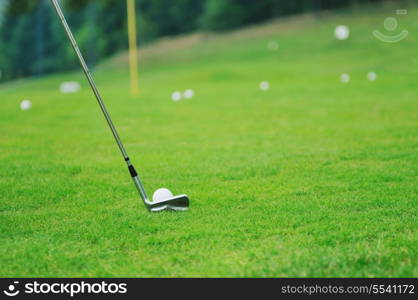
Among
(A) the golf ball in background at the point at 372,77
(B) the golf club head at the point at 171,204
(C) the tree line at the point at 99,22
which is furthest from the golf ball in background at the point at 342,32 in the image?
(B) the golf club head at the point at 171,204

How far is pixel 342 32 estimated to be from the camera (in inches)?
1112

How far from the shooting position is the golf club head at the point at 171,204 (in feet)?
15.0

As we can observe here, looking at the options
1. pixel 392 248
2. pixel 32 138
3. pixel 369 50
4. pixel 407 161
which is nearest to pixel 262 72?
pixel 369 50

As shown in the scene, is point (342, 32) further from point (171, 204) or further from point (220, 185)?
point (171, 204)

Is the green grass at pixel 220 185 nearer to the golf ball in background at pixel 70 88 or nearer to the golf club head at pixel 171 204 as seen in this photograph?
the golf club head at pixel 171 204

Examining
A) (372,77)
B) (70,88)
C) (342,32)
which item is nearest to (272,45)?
(342,32)

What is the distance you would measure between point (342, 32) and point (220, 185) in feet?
80.4

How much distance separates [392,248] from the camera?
369 centimetres

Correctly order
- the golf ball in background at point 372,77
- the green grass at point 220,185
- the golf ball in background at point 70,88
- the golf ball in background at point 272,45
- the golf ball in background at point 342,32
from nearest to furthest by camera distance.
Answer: the green grass at point 220,185, the golf ball in background at point 372,77, the golf ball in background at point 70,88, the golf ball in background at point 342,32, the golf ball in background at point 272,45

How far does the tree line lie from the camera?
1224 inches

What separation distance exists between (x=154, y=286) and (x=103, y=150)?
4409mm

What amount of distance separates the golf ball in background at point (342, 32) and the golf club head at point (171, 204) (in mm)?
24346

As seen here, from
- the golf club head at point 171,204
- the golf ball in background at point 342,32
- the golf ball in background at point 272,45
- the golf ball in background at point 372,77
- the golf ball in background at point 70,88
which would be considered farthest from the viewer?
the golf ball in background at point 272,45

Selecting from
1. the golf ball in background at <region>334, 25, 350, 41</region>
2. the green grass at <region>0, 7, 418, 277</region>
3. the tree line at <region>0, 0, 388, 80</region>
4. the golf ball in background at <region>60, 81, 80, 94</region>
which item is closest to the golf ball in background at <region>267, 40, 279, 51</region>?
the golf ball in background at <region>334, 25, 350, 41</region>
